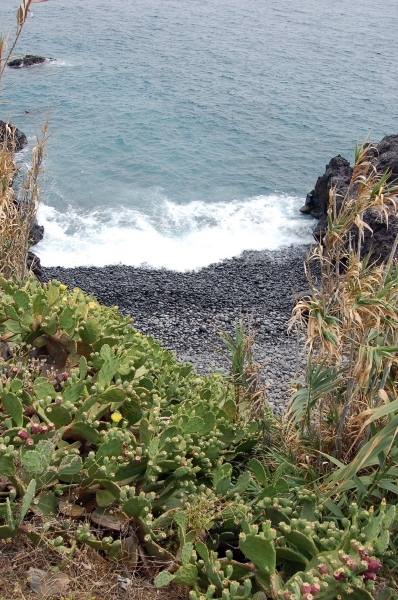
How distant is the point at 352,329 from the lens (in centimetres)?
402

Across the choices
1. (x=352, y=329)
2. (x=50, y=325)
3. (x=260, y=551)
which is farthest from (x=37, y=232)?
(x=260, y=551)

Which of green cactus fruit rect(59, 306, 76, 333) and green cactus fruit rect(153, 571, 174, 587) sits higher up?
green cactus fruit rect(59, 306, 76, 333)

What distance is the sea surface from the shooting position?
18516 mm

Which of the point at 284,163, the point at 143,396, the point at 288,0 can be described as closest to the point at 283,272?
the point at 284,163

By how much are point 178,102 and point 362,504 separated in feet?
89.7

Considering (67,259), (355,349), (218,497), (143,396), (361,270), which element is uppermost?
(361,270)

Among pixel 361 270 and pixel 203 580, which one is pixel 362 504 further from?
pixel 361 270

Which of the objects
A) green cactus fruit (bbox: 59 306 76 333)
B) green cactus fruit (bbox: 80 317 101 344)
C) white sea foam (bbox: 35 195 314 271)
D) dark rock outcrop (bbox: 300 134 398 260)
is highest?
→ green cactus fruit (bbox: 59 306 76 333)

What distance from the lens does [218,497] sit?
11.4 feet

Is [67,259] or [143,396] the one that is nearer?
[143,396]

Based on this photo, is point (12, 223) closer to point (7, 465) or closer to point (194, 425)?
point (194, 425)

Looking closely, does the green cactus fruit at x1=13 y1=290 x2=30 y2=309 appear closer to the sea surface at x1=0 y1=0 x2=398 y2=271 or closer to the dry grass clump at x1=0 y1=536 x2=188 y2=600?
the dry grass clump at x1=0 y1=536 x2=188 y2=600

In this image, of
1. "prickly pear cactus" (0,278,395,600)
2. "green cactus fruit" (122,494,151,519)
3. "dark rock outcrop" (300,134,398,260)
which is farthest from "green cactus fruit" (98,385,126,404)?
"dark rock outcrop" (300,134,398,260)

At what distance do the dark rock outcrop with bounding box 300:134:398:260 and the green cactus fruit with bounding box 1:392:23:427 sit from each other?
408 inches
